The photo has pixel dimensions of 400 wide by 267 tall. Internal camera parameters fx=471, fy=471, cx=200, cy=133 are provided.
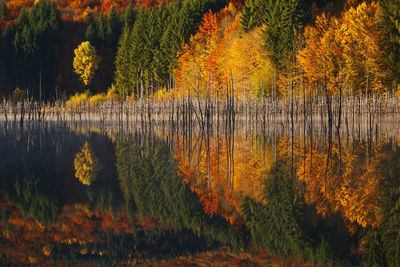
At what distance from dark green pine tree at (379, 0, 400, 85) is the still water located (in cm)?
1688

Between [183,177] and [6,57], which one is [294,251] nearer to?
[183,177]

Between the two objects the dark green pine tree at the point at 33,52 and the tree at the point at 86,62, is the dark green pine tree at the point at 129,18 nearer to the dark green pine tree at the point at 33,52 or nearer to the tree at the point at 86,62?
the tree at the point at 86,62

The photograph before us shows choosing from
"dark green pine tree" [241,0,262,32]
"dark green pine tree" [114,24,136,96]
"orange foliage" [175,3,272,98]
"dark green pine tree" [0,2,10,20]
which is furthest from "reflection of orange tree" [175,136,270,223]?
"dark green pine tree" [0,2,10,20]

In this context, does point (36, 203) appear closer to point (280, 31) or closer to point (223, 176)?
point (223, 176)

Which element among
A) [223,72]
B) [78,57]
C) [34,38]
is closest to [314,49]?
[223,72]

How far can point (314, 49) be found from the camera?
28.2 metres

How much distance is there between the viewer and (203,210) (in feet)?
16.9

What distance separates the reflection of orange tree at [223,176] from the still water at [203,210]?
0.02 meters

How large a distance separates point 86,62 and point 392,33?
4295 centimetres

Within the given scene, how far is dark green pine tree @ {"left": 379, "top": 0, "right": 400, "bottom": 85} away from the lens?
24361mm

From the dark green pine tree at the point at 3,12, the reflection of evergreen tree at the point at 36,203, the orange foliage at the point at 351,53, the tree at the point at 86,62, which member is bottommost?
the reflection of evergreen tree at the point at 36,203

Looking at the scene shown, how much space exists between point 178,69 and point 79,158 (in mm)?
36829

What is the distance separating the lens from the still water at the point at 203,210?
3762 mm

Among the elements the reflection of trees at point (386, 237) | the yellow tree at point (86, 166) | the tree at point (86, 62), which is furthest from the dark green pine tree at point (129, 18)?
the reflection of trees at point (386, 237)
